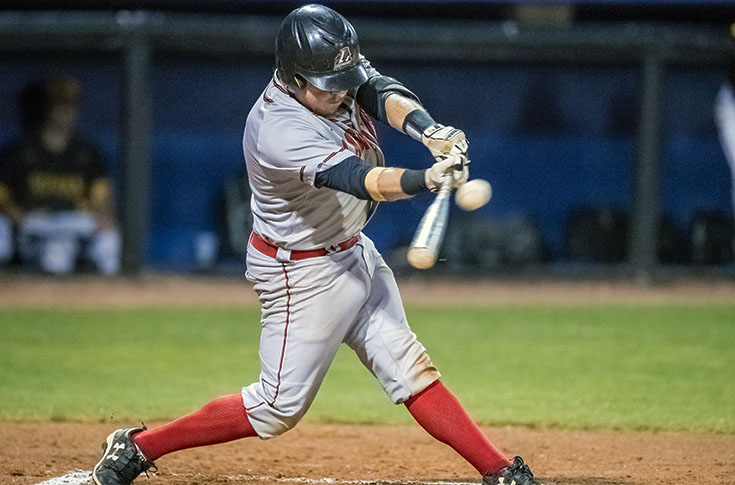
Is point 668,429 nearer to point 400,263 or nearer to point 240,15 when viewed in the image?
point 400,263

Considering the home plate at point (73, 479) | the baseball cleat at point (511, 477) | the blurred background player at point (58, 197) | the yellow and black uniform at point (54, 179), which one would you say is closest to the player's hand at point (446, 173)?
the baseball cleat at point (511, 477)

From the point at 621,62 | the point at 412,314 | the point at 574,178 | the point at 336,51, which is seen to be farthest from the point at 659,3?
the point at 336,51

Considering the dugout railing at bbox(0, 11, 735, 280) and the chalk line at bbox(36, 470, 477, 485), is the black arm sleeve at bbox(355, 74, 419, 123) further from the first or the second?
the dugout railing at bbox(0, 11, 735, 280)

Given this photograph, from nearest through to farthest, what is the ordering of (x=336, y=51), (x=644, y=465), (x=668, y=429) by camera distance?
(x=336, y=51), (x=644, y=465), (x=668, y=429)

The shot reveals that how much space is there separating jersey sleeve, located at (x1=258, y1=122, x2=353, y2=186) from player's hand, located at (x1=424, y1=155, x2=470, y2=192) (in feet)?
0.88

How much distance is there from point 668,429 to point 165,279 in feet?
18.4

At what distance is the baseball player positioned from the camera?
310 centimetres

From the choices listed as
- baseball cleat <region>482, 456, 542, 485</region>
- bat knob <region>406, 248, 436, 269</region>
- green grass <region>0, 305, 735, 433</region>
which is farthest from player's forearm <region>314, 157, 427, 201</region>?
green grass <region>0, 305, 735, 433</region>

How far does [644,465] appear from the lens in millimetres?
4035

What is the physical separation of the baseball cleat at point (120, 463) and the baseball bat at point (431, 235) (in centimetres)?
123

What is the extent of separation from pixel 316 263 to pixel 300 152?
381 mm

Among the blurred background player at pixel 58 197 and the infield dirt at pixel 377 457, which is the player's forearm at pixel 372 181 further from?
the blurred background player at pixel 58 197

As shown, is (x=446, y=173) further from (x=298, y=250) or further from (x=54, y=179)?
(x=54, y=179)

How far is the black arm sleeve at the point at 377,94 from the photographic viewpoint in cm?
331
